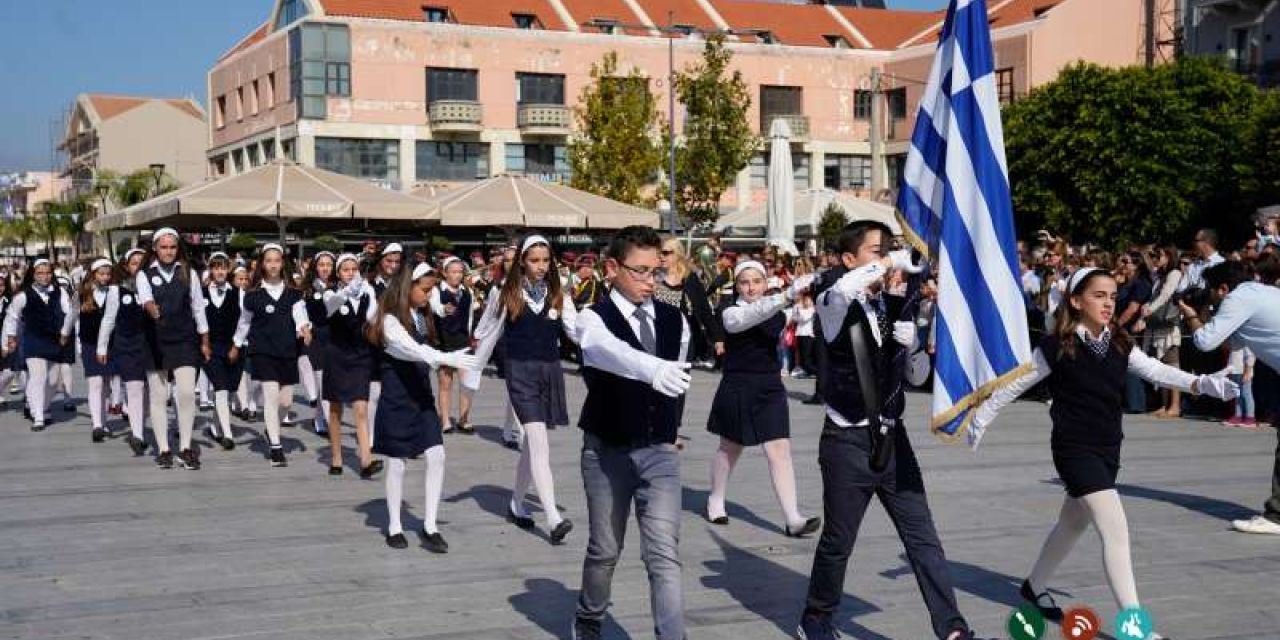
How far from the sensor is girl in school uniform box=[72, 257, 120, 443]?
1446 cm

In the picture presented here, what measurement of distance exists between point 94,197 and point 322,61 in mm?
44240

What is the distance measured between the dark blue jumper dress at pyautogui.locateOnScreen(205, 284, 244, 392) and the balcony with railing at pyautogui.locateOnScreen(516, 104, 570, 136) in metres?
45.9

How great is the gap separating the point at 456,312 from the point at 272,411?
3.82 meters

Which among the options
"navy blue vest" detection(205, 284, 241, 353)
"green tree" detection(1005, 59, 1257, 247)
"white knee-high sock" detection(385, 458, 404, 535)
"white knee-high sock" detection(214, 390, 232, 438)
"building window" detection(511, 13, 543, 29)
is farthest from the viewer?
"building window" detection(511, 13, 543, 29)

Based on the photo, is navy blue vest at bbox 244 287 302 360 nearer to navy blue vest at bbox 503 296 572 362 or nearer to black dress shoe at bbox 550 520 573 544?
navy blue vest at bbox 503 296 572 362

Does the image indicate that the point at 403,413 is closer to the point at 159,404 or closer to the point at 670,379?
the point at 670,379

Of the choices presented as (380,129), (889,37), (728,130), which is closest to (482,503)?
(728,130)

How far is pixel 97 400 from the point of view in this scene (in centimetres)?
1505

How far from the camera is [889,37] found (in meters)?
69.5

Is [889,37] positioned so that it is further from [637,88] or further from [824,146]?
[637,88]

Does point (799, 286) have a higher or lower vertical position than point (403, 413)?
higher

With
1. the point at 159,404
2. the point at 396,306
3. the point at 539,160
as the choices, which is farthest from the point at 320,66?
the point at 396,306

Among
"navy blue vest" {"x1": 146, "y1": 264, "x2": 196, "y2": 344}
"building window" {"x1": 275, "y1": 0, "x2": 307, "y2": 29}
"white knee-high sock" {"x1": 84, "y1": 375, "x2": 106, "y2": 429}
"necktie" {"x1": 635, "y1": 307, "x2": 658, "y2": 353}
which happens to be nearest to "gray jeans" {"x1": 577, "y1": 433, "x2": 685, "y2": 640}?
"necktie" {"x1": 635, "y1": 307, "x2": 658, "y2": 353}

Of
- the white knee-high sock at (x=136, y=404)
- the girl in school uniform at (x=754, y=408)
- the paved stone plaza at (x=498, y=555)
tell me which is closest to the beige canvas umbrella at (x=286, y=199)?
the white knee-high sock at (x=136, y=404)
